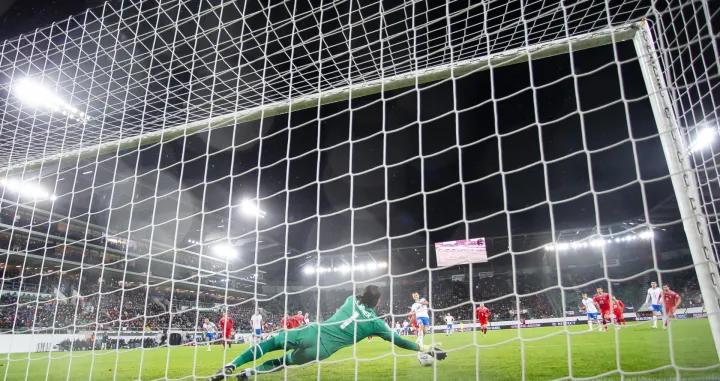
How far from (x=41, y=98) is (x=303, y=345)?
448 centimetres

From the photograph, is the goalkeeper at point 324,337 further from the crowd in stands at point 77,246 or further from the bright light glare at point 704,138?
the crowd in stands at point 77,246

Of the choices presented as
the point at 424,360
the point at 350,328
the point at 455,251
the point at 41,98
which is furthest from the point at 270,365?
the point at 455,251

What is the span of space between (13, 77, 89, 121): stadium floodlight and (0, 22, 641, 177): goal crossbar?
1.81 ft

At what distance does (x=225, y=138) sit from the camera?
8.23 meters

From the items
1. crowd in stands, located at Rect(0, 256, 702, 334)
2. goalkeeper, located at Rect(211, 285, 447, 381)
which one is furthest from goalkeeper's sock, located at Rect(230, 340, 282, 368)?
crowd in stands, located at Rect(0, 256, 702, 334)

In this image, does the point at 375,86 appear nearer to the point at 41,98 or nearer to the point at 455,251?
the point at 41,98

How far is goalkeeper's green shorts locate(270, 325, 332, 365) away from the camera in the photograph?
11.4 ft

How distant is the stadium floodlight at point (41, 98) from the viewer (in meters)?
5.25

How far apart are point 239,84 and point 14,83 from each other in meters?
2.86

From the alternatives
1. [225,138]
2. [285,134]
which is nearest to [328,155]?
[285,134]

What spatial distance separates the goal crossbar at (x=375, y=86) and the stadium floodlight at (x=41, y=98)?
Result: 1.81ft

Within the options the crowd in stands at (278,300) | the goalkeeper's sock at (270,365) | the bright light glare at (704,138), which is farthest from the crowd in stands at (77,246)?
the bright light glare at (704,138)

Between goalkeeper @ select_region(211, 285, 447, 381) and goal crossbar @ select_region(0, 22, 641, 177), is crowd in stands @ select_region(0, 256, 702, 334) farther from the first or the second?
goalkeeper @ select_region(211, 285, 447, 381)

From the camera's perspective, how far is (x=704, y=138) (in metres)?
3.34
